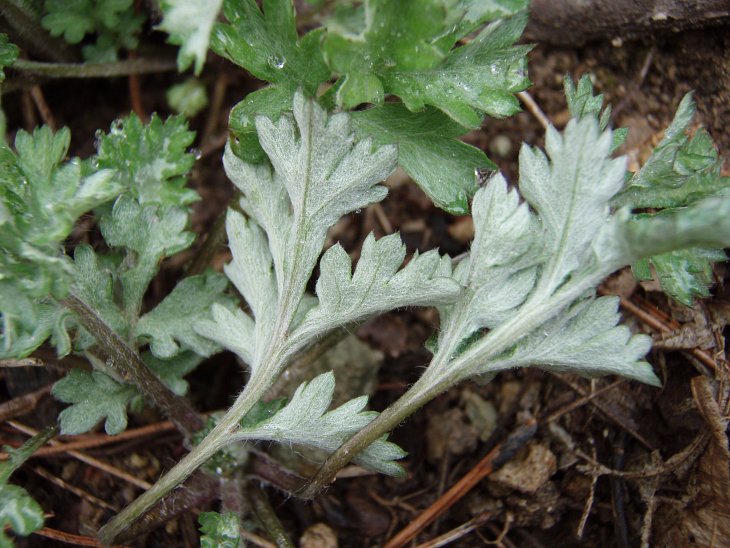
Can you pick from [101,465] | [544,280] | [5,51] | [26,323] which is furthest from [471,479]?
[5,51]

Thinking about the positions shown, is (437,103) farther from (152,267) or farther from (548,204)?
(152,267)

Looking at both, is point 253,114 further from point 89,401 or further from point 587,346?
point 587,346

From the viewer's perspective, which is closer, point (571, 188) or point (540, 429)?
point (571, 188)

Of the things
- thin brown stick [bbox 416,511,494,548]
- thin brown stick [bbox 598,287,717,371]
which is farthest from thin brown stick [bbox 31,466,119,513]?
thin brown stick [bbox 598,287,717,371]

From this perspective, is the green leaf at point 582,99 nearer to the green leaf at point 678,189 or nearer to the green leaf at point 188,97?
the green leaf at point 678,189

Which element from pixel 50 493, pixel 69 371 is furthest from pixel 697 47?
pixel 50 493

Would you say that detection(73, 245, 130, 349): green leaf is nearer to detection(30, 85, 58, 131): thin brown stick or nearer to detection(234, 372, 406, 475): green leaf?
detection(234, 372, 406, 475): green leaf
